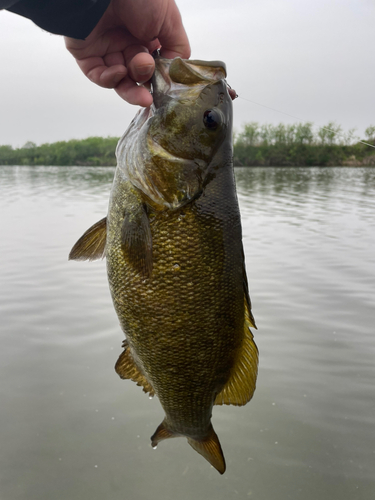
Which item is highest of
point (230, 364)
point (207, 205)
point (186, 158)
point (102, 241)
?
point (186, 158)

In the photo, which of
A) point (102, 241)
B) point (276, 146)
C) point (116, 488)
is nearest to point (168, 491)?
point (116, 488)

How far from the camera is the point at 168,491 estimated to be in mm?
3188

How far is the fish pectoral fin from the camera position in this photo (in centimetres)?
187

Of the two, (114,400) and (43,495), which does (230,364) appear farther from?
(114,400)

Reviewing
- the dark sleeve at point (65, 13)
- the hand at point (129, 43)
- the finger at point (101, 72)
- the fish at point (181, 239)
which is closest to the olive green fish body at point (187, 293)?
the fish at point (181, 239)

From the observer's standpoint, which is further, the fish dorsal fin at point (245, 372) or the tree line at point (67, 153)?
the tree line at point (67, 153)

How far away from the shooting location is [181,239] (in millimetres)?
1894

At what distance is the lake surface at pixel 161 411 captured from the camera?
3.31m

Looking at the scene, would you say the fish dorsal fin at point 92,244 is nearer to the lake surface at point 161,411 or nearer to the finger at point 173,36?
the finger at point 173,36

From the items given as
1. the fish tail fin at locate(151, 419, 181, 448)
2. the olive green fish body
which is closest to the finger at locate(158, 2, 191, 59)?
the olive green fish body

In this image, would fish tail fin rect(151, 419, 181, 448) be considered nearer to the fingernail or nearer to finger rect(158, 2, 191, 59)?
the fingernail

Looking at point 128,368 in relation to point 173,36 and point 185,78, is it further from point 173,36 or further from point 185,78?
point 173,36

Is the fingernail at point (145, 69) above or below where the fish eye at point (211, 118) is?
above

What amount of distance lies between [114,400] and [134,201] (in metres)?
3.02
